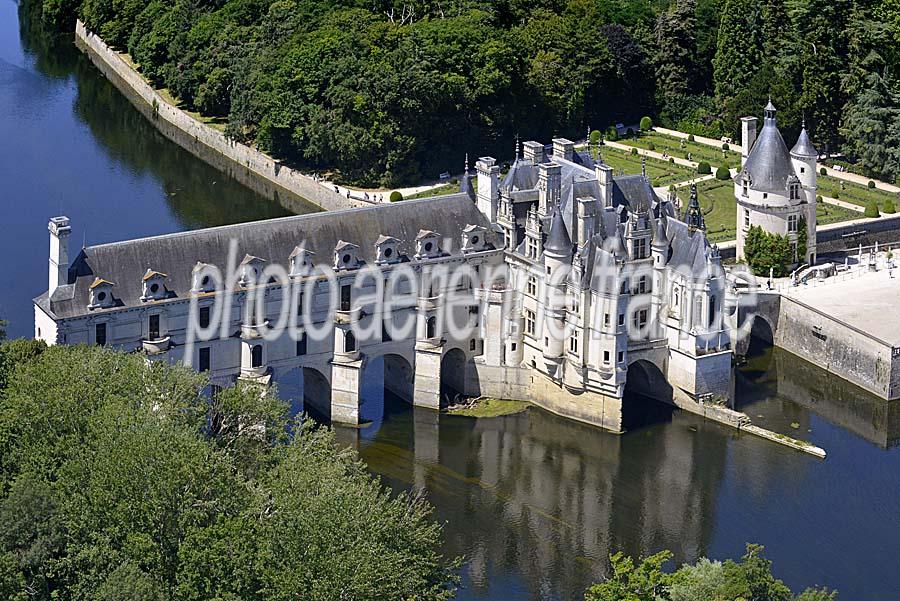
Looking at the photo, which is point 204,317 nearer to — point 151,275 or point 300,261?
point 151,275

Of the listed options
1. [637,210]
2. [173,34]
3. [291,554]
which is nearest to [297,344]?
[637,210]

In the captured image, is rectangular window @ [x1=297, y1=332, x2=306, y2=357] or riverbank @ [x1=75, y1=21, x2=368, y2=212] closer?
rectangular window @ [x1=297, y1=332, x2=306, y2=357]

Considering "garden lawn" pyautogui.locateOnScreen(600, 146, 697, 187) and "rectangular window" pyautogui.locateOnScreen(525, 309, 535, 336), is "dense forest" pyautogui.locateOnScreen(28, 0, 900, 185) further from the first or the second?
"rectangular window" pyautogui.locateOnScreen(525, 309, 535, 336)

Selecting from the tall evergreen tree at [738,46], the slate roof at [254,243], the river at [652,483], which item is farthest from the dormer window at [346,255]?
the tall evergreen tree at [738,46]

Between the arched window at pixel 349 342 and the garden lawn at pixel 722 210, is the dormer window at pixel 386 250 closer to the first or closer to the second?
the arched window at pixel 349 342

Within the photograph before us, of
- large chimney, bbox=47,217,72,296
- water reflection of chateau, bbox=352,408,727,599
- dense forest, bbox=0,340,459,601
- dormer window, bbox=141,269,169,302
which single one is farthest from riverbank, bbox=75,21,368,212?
dense forest, bbox=0,340,459,601

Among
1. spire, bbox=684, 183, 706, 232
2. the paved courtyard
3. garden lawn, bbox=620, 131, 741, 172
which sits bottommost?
the paved courtyard

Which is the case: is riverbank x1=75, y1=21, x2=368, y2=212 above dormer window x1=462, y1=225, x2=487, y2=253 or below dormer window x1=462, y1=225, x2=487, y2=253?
below
